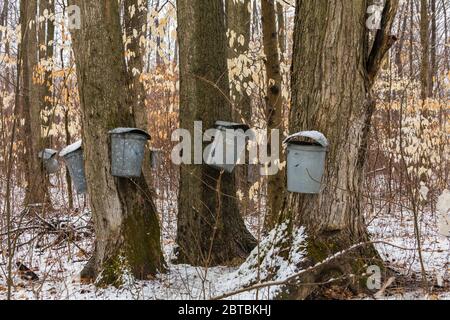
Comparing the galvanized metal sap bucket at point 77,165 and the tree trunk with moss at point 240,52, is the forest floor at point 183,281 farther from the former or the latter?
the tree trunk with moss at point 240,52

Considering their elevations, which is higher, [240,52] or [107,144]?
[240,52]

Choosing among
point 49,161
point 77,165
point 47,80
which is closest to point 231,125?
point 77,165

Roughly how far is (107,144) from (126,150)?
8.9 inches

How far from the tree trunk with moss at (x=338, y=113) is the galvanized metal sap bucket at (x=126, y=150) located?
1480mm

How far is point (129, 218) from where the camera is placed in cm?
488

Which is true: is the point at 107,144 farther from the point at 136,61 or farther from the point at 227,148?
the point at 136,61

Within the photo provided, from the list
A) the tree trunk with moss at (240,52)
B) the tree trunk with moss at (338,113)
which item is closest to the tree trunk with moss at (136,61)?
the tree trunk with moss at (240,52)

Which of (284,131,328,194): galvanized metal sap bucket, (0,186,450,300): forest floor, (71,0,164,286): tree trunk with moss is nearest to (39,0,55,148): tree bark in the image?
(0,186,450,300): forest floor

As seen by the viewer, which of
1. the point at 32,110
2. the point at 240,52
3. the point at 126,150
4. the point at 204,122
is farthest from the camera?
the point at 32,110

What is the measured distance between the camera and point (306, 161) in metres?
4.13

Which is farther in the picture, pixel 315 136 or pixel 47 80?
pixel 47 80
